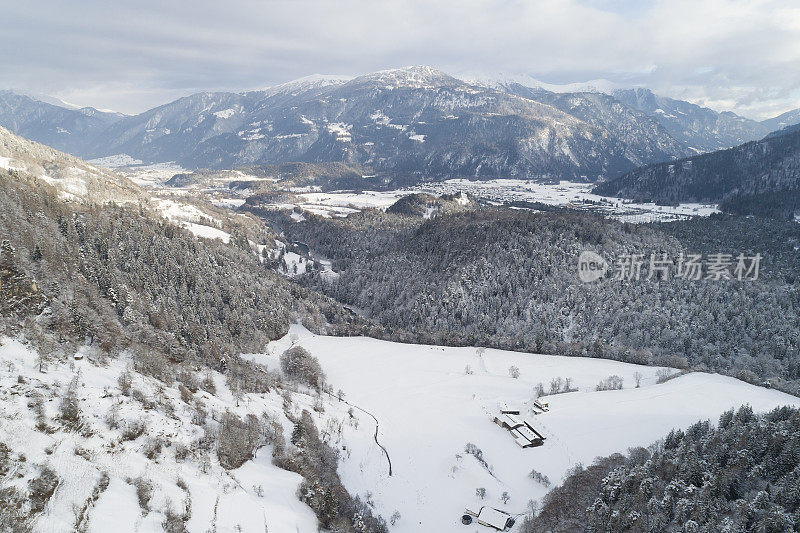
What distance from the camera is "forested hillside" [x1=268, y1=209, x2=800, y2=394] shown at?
116125 mm

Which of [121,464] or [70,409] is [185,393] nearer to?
[70,409]

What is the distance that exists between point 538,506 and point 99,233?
12634 centimetres

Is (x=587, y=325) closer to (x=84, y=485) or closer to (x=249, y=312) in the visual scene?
(x=249, y=312)

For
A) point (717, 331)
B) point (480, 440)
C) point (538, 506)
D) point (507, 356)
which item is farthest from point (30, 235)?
point (717, 331)

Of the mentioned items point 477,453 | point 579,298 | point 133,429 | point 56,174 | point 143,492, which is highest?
point 56,174

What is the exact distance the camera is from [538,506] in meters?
54.5

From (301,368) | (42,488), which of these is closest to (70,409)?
→ (42,488)

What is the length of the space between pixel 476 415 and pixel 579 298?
80.2 m

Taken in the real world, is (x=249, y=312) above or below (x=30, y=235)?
below

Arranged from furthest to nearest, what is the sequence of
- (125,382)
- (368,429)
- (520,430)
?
(520,430) < (368,429) < (125,382)

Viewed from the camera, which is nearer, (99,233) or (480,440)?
(480,440)

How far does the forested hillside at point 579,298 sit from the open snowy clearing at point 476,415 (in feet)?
43.5

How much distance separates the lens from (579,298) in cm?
14175

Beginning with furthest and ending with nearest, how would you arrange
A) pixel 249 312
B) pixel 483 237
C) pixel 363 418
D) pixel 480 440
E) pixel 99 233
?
pixel 483 237 → pixel 249 312 → pixel 99 233 → pixel 363 418 → pixel 480 440
